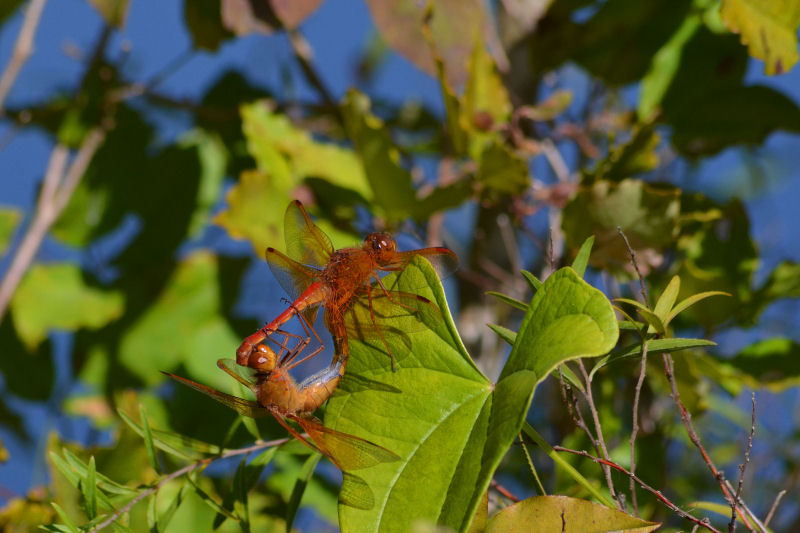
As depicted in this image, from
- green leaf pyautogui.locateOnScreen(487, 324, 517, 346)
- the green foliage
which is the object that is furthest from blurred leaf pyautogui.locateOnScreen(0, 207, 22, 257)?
green leaf pyautogui.locateOnScreen(487, 324, 517, 346)

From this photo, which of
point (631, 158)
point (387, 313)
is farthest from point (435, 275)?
point (631, 158)

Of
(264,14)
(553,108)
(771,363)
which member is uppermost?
(264,14)

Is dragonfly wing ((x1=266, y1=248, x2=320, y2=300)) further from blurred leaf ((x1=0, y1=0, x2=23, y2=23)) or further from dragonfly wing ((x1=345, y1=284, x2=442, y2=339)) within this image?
blurred leaf ((x1=0, y1=0, x2=23, y2=23))

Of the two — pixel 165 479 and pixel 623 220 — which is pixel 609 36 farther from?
pixel 165 479

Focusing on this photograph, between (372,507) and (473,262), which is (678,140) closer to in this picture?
(473,262)

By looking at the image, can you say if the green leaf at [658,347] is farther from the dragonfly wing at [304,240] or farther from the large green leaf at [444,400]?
the dragonfly wing at [304,240]

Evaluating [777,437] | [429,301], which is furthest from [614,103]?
[429,301]

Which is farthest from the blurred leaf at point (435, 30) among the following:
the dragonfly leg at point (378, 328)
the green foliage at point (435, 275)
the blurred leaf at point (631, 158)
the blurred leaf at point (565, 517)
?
the blurred leaf at point (565, 517)
